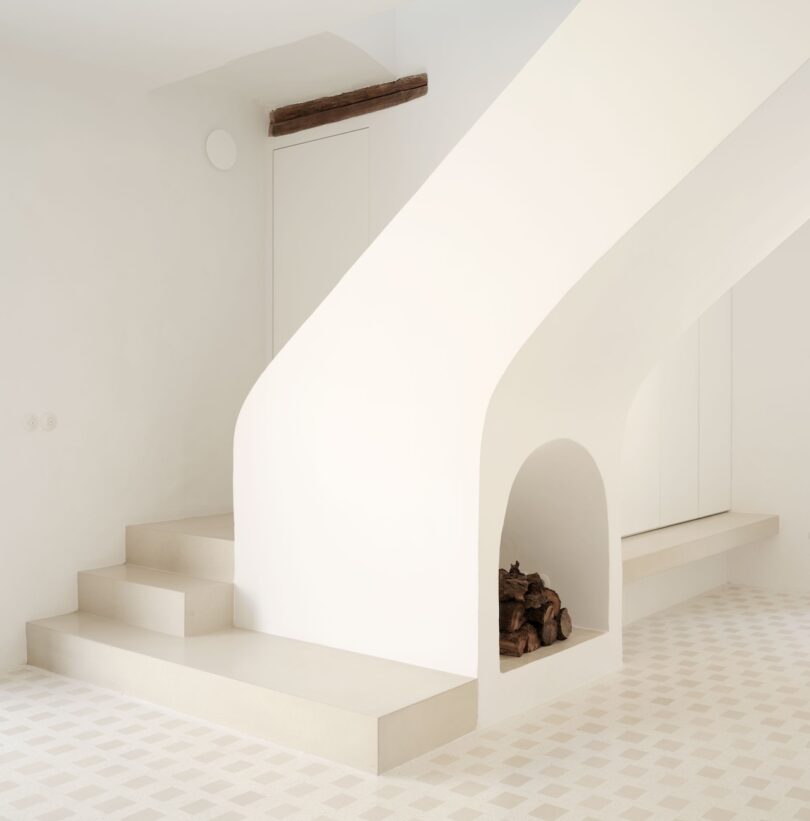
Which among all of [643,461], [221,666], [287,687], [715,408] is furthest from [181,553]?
[715,408]

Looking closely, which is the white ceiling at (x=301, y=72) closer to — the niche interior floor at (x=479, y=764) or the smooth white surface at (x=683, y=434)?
the smooth white surface at (x=683, y=434)

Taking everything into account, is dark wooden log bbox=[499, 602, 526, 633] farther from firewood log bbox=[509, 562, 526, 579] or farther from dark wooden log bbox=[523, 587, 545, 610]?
firewood log bbox=[509, 562, 526, 579]

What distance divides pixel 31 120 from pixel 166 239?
2.87 ft

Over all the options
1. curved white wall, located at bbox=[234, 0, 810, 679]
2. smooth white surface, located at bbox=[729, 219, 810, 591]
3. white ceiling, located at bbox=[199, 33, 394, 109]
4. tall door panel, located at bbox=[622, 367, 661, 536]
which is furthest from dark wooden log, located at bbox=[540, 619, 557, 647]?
white ceiling, located at bbox=[199, 33, 394, 109]

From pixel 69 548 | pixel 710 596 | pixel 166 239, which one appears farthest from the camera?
pixel 710 596

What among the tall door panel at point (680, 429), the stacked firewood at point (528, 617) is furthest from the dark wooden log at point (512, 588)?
the tall door panel at point (680, 429)

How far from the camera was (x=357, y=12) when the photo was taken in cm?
375

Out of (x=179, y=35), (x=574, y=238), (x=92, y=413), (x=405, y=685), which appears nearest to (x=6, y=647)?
(x=92, y=413)

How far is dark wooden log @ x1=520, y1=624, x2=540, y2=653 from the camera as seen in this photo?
12.1 feet

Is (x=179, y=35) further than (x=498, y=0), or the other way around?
(x=498, y=0)

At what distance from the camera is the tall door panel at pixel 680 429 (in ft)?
17.0

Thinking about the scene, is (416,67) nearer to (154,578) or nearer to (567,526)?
(567,526)

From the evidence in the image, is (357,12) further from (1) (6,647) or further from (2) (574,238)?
(1) (6,647)

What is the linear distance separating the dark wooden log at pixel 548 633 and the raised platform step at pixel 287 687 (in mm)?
609
